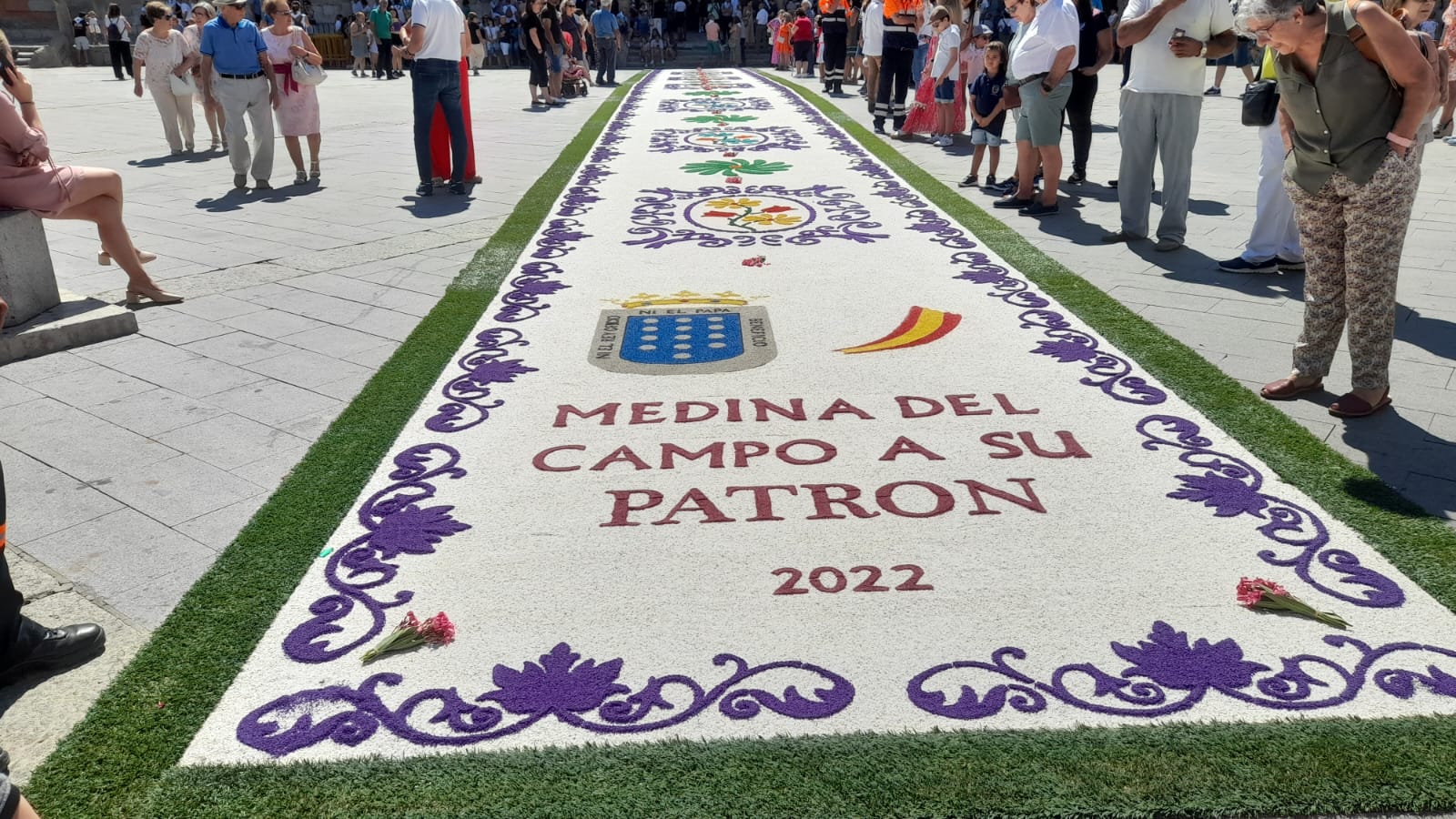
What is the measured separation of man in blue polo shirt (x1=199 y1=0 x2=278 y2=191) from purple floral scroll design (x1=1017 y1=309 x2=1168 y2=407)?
714 cm

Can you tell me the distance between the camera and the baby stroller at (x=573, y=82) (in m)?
19.4

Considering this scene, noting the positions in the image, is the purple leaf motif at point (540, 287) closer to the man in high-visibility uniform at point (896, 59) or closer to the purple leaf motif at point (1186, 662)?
the purple leaf motif at point (1186, 662)

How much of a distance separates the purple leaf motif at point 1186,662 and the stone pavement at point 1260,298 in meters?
1.24

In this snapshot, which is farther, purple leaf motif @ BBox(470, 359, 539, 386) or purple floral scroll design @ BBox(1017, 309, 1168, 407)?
purple leaf motif @ BBox(470, 359, 539, 386)

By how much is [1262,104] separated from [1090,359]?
1.25 m

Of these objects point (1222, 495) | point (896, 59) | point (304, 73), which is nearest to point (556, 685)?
point (1222, 495)

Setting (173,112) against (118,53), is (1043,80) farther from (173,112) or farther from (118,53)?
(118,53)

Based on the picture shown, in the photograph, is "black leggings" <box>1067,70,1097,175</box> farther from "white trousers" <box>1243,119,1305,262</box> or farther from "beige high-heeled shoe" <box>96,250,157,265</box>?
"beige high-heeled shoe" <box>96,250,157,265</box>

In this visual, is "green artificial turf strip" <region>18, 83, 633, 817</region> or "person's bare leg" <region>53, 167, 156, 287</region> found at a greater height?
"person's bare leg" <region>53, 167, 156, 287</region>

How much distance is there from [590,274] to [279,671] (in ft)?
13.2

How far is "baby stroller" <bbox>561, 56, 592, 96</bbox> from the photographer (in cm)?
1936

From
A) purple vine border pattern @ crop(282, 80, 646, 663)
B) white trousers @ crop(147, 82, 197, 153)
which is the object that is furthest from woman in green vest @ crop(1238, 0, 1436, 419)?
white trousers @ crop(147, 82, 197, 153)

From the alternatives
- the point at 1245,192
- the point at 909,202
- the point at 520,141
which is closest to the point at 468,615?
the point at 909,202

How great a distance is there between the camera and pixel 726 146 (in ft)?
39.4
